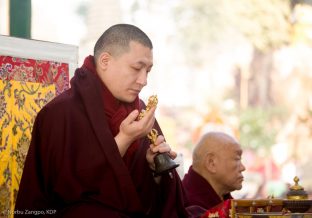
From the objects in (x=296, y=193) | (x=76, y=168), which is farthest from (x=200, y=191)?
(x=76, y=168)

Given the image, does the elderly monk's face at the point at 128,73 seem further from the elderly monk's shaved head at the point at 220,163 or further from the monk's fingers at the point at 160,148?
the elderly monk's shaved head at the point at 220,163

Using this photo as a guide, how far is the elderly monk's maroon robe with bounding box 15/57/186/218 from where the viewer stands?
232cm

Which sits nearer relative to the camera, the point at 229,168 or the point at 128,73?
the point at 128,73

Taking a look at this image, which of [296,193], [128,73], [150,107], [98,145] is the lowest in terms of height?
[296,193]

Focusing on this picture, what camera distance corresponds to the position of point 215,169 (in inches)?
136

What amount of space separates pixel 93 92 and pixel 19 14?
0.76 meters

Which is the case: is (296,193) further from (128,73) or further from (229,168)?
(229,168)

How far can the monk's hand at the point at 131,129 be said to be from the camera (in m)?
2.36

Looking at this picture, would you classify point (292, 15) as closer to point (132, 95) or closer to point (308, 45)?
point (308, 45)

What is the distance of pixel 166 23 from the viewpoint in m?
10.7

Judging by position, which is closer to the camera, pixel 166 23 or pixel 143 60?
pixel 143 60

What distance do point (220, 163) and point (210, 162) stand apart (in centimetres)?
5

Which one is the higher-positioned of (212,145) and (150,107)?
(212,145)

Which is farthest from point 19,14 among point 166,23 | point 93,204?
point 166,23
